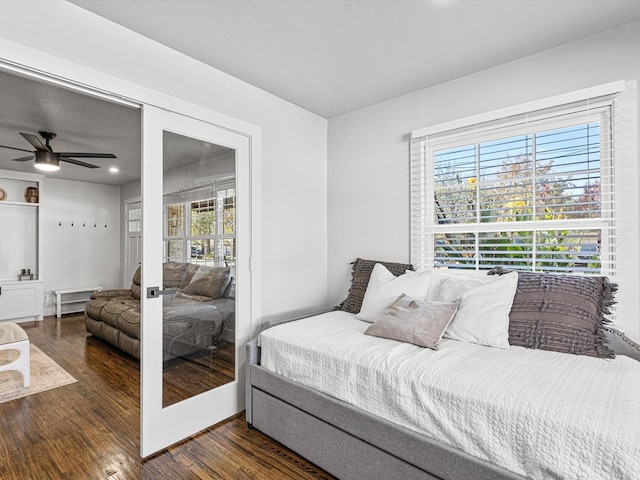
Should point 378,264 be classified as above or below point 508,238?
below

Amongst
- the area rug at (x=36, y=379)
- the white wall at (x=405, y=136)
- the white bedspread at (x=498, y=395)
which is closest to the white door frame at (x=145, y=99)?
the white bedspread at (x=498, y=395)

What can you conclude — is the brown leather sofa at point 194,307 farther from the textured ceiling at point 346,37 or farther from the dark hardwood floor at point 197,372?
the textured ceiling at point 346,37

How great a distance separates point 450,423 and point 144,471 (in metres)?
1.72

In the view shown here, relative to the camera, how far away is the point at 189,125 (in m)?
2.39

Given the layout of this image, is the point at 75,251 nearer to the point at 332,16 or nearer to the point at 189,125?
the point at 189,125

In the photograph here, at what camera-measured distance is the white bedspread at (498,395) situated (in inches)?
48.0

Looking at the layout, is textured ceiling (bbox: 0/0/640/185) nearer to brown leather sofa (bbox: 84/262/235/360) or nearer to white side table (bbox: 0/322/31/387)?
brown leather sofa (bbox: 84/262/235/360)

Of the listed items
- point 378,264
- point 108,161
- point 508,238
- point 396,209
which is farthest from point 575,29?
point 108,161

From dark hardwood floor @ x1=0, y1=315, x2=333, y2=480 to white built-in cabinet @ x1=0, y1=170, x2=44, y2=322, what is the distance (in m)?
3.60

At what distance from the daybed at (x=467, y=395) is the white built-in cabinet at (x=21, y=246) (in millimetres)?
5447

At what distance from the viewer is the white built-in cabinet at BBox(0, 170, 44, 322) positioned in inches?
224

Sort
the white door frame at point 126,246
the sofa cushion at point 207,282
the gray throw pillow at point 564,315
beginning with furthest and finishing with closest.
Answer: the white door frame at point 126,246, the sofa cushion at point 207,282, the gray throw pillow at point 564,315

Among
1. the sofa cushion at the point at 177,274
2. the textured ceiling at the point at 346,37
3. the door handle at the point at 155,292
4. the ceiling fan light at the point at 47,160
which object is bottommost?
the door handle at the point at 155,292

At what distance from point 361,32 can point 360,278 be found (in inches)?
72.9
